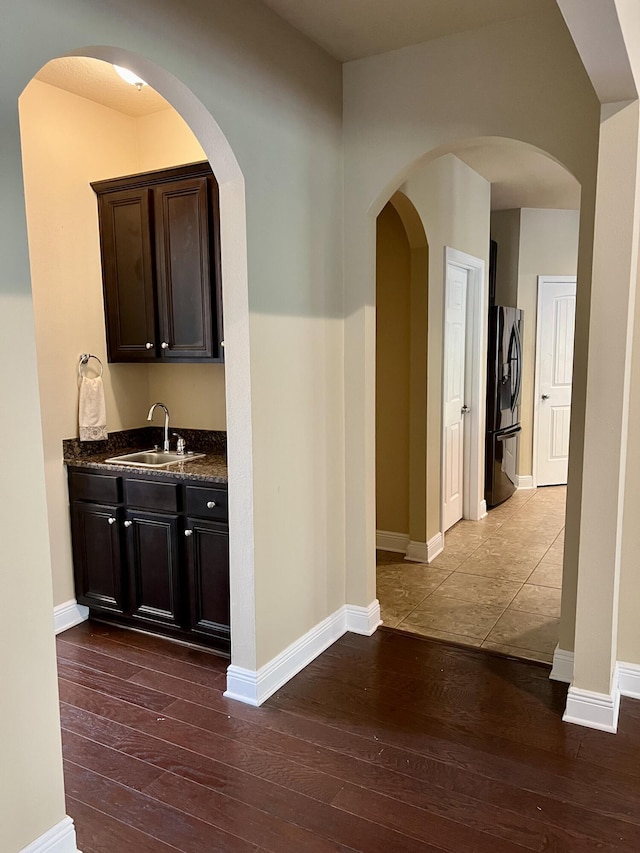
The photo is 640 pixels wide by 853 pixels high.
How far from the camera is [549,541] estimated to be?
4.87 meters

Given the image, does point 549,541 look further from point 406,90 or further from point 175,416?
point 406,90

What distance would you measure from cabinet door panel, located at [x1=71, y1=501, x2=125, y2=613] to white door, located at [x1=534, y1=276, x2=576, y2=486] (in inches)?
189

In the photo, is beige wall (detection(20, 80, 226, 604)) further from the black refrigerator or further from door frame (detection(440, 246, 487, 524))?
the black refrigerator

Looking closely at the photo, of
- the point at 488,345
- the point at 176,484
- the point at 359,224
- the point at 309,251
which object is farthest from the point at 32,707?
the point at 488,345

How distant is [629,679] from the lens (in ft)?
8.90

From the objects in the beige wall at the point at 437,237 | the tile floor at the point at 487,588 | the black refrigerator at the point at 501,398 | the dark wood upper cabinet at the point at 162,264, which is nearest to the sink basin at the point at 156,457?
the dark wood upper cabinet at the point at 162,264

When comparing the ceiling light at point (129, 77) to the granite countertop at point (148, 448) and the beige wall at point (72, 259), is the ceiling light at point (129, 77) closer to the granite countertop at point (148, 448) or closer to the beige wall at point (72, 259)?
the beige wall at point (72, 259)

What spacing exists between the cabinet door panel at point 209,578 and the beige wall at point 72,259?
801 mm

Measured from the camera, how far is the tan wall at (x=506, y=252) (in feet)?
21.1

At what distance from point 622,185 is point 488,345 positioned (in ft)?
11.2

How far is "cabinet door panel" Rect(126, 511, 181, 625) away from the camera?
305 cm

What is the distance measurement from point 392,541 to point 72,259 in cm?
280

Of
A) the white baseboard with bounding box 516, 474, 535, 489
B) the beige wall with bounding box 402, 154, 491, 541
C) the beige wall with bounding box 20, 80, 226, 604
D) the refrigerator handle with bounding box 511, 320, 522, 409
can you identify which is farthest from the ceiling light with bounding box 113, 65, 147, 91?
the white baseboard with bounding box 516, 474, 535, 489

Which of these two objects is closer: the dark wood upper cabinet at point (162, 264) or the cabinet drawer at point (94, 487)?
the dark wood upper cabinet at point (162, 264)
